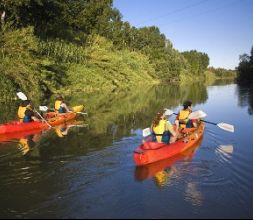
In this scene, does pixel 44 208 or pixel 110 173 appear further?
pixel 110 173

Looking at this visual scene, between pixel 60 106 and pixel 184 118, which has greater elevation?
pixel 60 106

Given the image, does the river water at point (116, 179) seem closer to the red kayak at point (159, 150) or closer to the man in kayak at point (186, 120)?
the red kayak at point (159, 150)

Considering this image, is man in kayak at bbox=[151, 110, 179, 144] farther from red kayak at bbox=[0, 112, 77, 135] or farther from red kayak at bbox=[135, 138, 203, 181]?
red kayak at bbox=[0, 112, 77, 135]

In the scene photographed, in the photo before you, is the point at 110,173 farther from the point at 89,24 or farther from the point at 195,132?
the point at 89,24

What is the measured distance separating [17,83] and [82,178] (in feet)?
60.1

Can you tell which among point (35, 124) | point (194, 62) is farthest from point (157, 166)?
point (194, 62)

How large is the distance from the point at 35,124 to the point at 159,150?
7.68 metres

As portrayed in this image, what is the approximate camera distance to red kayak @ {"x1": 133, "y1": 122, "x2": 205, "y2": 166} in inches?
420

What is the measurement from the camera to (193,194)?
339 inches

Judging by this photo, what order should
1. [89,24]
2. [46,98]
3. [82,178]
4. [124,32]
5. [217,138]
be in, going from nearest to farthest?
[82,178], [217,138], [46,98], [89,24], [124,32]

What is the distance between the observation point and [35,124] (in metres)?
17.0

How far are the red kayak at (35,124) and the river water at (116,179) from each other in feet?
2.75

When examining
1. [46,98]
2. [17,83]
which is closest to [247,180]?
[17,83]

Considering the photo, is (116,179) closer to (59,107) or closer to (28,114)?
(28,114)
